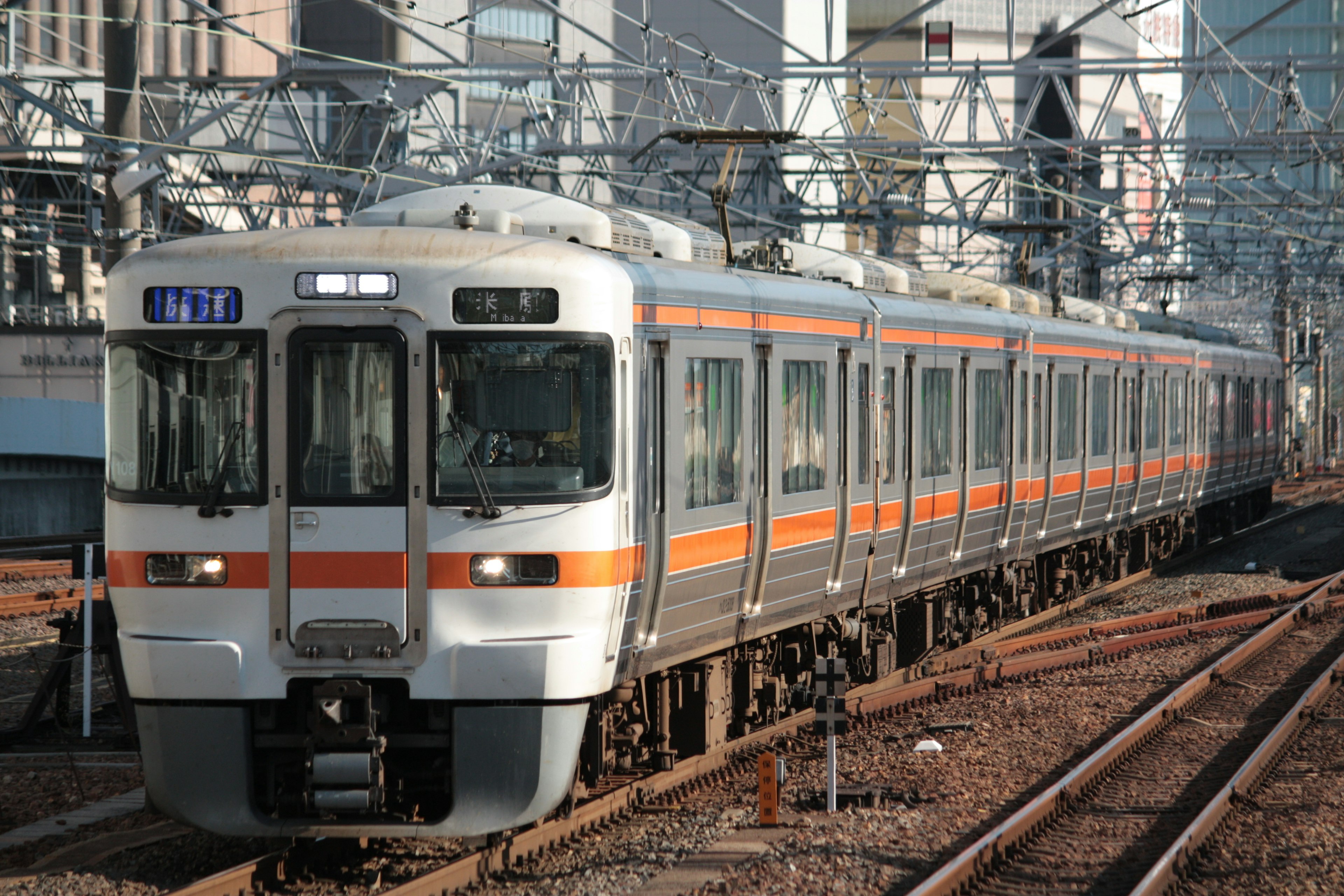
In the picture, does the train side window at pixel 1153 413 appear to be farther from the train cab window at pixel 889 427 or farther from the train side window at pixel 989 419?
the train cab window at pixel 889 427

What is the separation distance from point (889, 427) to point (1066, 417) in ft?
17.8

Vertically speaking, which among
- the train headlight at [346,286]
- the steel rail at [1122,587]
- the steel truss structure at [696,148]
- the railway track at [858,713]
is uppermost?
the steel truss structure at [696,148]

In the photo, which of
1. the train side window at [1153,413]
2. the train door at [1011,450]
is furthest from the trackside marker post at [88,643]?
the train side window at [1153,413]

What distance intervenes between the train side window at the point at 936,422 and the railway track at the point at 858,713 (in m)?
1.60

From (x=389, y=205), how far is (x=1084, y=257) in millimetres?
29983

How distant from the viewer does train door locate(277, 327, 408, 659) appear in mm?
6730

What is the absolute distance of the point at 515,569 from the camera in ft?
22.3

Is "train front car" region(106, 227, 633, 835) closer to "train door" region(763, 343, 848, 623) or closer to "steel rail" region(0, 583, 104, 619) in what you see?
"train door" region(763, 343, 848, 623)

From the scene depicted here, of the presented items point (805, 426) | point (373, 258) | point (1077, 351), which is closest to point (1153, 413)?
point (1077, 351)

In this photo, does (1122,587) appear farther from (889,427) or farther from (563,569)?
(563,569)

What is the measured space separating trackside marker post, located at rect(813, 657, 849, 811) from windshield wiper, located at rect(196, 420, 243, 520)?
3.27 meters

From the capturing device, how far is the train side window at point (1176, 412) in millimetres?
20766

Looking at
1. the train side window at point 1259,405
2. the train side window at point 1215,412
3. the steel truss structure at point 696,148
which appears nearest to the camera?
the steel truss structure at point 696,148

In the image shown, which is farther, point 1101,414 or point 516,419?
point 1101,414
